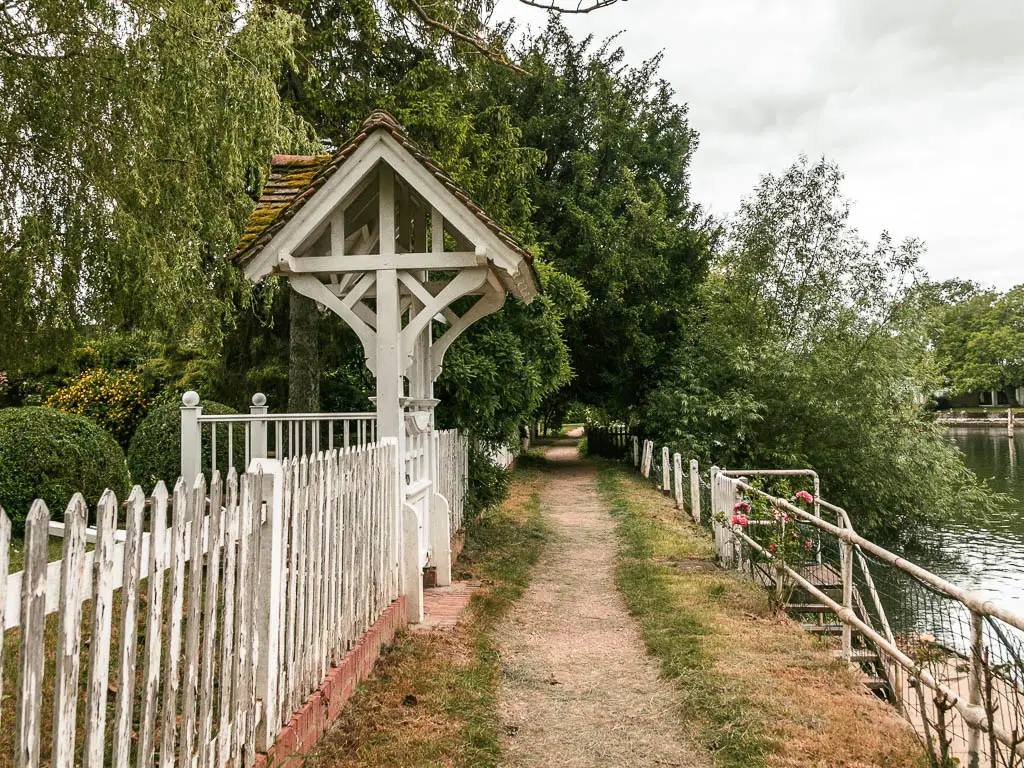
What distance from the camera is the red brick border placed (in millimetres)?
3662

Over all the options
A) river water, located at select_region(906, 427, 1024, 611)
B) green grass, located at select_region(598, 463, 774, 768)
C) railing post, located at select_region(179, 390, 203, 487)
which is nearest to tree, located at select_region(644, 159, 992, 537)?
river water, located at select_region(906, 427, 1024, 611)

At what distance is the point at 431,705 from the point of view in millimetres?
4848

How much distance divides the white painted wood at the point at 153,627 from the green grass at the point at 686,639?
2879 millimetres

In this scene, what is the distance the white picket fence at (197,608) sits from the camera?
209cm

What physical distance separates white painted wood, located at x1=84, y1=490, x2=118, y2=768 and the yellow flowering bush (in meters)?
17.2

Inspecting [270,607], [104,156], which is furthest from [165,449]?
[270,607]

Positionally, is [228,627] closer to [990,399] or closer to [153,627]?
[153,627]

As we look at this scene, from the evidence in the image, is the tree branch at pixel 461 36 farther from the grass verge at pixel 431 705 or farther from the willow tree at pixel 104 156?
the grass verge at pixel 431 705

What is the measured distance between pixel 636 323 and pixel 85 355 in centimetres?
1600

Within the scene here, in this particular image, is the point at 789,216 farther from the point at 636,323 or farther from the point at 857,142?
the point at 636,323

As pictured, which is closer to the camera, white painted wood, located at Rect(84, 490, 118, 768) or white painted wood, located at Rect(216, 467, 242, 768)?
white painted wood, located at Rect(84, 490, 118, 768)

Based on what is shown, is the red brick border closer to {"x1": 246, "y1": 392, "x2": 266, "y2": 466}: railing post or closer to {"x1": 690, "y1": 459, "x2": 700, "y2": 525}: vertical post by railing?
{"x1": 246, "y1": 392, "x2": 266, "y2": 466}: railing post

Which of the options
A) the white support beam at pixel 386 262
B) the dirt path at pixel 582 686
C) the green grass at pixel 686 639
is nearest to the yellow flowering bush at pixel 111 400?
the green grass at pixel 686 639

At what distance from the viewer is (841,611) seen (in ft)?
20.2
